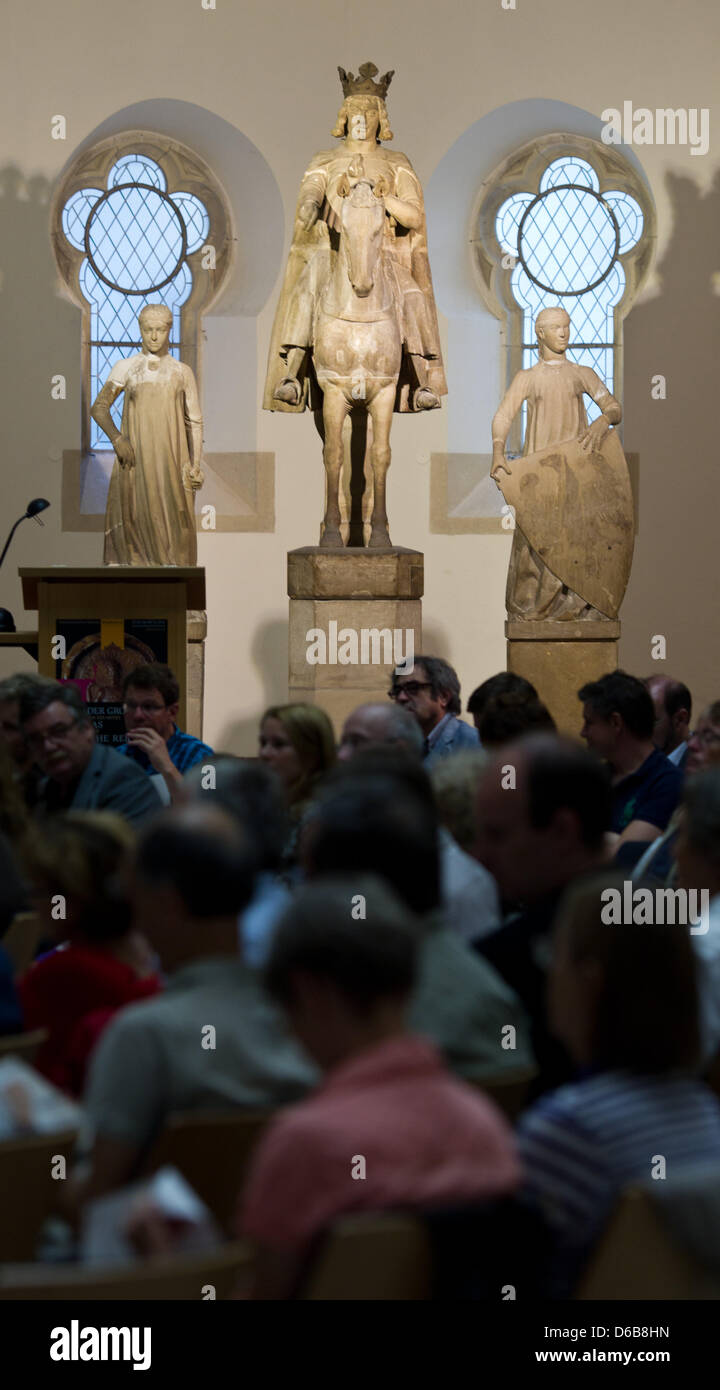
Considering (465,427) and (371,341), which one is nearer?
(371,341)

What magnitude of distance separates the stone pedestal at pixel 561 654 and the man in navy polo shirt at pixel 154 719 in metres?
4.46

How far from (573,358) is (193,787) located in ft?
35.0

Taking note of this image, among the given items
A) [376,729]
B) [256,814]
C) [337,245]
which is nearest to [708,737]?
[376,729]

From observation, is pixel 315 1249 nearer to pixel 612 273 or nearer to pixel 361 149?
pixel 361 149

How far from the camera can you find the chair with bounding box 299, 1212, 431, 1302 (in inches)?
72.9

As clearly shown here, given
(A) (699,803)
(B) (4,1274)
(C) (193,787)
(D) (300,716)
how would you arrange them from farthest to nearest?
(D) (300,716)
(C) (193,787)
(A) (699,803)
(B) (4,1274)

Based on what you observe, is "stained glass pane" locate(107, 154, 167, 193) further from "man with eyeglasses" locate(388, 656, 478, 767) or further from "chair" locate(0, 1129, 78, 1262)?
"chair" locate(0, 1129, 78, 1262)

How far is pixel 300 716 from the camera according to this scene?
456cm

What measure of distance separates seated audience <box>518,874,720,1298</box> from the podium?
4.79 m

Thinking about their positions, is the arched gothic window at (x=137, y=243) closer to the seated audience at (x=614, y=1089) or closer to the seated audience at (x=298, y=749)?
the seated audience at (x=298, y=749)

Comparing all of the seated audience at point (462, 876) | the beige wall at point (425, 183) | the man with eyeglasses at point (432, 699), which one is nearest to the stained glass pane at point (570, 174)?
the beige wall at point (425, 183)

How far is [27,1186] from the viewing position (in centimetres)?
232

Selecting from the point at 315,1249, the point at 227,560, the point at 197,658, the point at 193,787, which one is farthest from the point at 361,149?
the point at 315,1249

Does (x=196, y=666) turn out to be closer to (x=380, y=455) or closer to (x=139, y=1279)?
(x=380, y=455)
